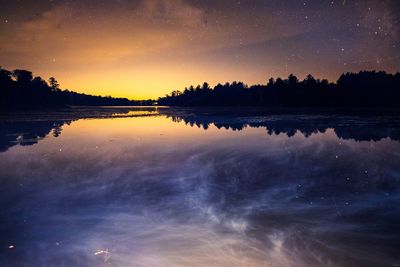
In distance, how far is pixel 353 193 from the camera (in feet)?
29.8

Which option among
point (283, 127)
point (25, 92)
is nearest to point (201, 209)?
point (283, 127)

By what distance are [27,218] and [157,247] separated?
356 cm

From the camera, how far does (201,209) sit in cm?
789

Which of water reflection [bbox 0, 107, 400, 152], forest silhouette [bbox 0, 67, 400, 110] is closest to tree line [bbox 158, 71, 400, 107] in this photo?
forest silhouette [bbox 0, 67, 400, 110]

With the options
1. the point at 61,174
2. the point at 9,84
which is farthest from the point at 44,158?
the point at 9,84

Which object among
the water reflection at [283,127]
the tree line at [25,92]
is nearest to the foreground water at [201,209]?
the water reflection at [283,127]

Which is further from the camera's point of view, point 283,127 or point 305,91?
point 305,91

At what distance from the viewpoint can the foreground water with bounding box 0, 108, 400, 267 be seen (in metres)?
5.68

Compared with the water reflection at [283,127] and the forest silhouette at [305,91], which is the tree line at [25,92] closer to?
the forest silhouette at [305,91]

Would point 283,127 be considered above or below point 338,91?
below

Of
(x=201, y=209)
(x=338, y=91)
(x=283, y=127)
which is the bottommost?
(x=201, y=209)

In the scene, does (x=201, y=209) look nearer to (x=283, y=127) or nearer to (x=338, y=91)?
(x=283, y=127)

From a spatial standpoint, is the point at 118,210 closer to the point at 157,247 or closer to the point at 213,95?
the point at 157,247

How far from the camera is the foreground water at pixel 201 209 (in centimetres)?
568
